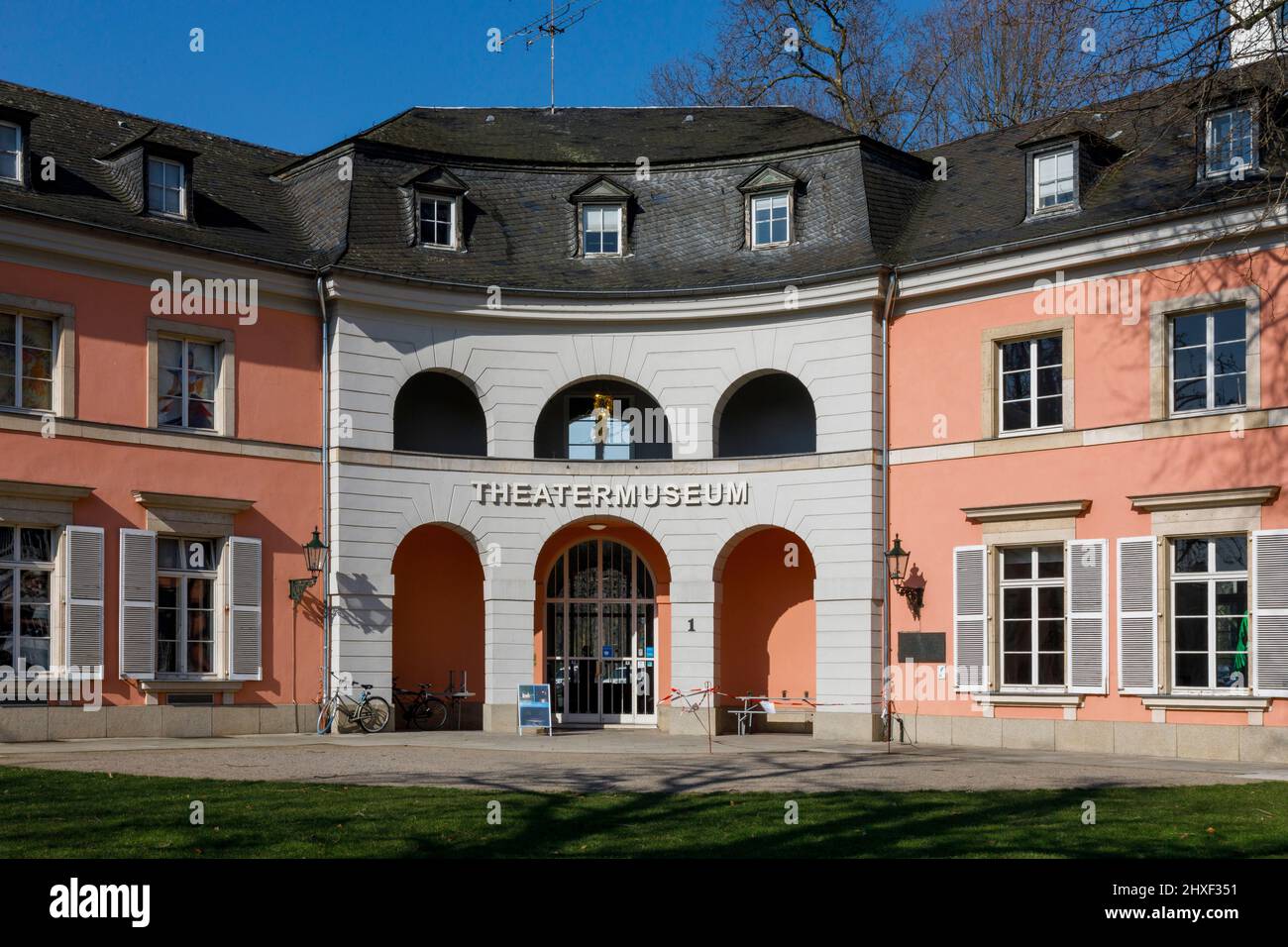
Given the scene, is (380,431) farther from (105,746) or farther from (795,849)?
(795,849)

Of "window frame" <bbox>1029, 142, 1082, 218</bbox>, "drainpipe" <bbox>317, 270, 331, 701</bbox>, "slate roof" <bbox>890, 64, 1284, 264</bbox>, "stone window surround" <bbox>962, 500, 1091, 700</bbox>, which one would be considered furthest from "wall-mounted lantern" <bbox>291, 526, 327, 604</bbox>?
"window frame" <bbox>1029, 142, 1082, 218</bbox>

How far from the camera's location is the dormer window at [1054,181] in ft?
71.3

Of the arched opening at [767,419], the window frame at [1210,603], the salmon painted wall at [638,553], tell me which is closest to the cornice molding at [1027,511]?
the window frame at [1210,603]

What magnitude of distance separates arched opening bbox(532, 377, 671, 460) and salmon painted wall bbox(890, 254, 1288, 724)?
4226 mm

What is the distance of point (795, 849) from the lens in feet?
33.0

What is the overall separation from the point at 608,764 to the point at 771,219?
34.3 ft

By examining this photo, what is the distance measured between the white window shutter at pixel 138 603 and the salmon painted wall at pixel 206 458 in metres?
0.11

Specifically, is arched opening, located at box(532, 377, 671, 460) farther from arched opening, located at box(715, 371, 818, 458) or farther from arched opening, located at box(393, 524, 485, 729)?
arched opening, located at box(393, 524, 485, 729)

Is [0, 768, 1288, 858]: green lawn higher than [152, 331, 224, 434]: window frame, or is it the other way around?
[152, 331, 224, 434]: window frame

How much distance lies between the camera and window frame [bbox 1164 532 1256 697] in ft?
62.6

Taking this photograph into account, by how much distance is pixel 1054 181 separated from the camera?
21922mm

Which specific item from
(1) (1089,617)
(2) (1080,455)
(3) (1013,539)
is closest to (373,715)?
(3) (1013,539)

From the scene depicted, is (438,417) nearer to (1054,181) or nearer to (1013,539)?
(1013,539)

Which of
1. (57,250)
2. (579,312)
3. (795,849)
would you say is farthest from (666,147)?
(795,849)
